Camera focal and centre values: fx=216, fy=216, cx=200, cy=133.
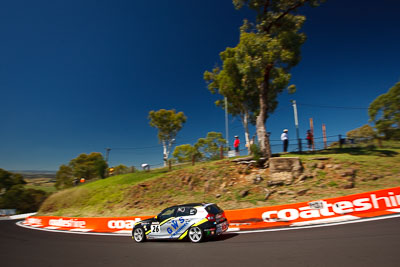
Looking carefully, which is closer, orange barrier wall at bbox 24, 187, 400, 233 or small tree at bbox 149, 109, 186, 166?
orange barrier wall at bbox 24, 187, 400, 233

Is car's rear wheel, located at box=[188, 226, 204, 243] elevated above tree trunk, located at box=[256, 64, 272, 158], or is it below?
below

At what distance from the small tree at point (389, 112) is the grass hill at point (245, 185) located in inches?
61.4

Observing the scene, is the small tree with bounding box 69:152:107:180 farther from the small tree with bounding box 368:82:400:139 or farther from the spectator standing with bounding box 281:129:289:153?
the small tree with bounding box 368:82:400:139

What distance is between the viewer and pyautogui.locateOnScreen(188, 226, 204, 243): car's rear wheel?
26.9 feet

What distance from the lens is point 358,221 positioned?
8.23m

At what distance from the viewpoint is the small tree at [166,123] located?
133ft

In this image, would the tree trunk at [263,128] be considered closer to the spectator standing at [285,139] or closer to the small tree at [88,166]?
the spectator standing at [285,139]

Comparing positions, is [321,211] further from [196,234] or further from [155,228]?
[155,228]

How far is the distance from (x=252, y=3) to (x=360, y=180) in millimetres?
15131

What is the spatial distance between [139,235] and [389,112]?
23.5 m

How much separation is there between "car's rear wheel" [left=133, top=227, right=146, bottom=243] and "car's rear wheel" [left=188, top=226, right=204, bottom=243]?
2.55 meters

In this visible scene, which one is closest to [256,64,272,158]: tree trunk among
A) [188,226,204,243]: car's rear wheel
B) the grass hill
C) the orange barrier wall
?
the grass hill

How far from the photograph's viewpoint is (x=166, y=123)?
134 feet

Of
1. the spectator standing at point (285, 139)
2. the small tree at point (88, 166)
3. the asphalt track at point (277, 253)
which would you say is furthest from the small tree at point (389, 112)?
the small tree at point (88, 166)
